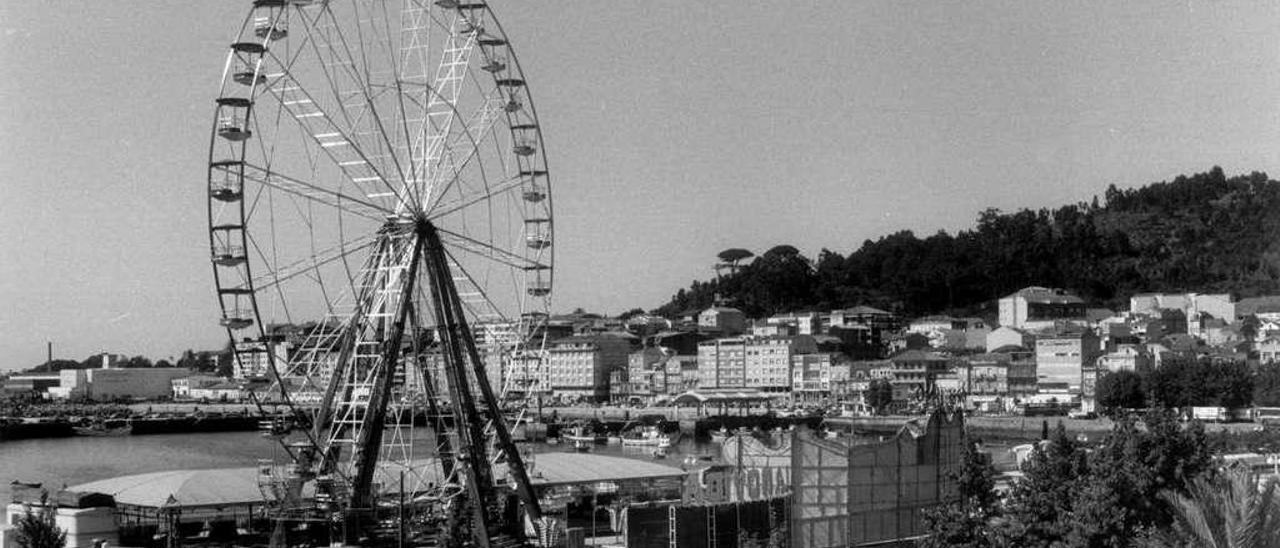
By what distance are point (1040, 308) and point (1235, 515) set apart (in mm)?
116980

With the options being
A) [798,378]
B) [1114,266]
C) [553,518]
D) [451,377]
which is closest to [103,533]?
[451,377]

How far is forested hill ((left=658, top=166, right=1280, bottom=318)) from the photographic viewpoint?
131 meters

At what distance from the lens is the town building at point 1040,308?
4828 inches

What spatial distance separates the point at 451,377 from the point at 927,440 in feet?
31.4

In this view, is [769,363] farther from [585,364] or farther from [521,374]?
[521,374]

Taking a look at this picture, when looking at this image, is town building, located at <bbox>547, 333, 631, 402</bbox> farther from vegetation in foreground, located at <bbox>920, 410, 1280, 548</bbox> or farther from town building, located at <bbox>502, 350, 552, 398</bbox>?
vegetation in foreground, located at <bbox>920, 410, 1280, 548</bbox>

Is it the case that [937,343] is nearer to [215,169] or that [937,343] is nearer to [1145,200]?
[1145,200]

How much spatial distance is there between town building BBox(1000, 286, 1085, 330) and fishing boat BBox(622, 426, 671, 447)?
4422cm

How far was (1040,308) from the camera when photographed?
12362 cm

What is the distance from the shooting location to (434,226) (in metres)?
26.8

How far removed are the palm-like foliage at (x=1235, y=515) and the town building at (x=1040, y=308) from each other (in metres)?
113

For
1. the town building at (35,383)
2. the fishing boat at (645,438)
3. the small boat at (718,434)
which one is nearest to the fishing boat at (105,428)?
the fishing boat at (645,438)

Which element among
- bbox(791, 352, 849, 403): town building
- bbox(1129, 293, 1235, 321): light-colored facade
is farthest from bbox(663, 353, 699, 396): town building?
bbox(1129, 293, 1235, 321): light-colored facade

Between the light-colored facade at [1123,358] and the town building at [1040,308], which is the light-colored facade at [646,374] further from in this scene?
the light-colored facade at [1123,358]
